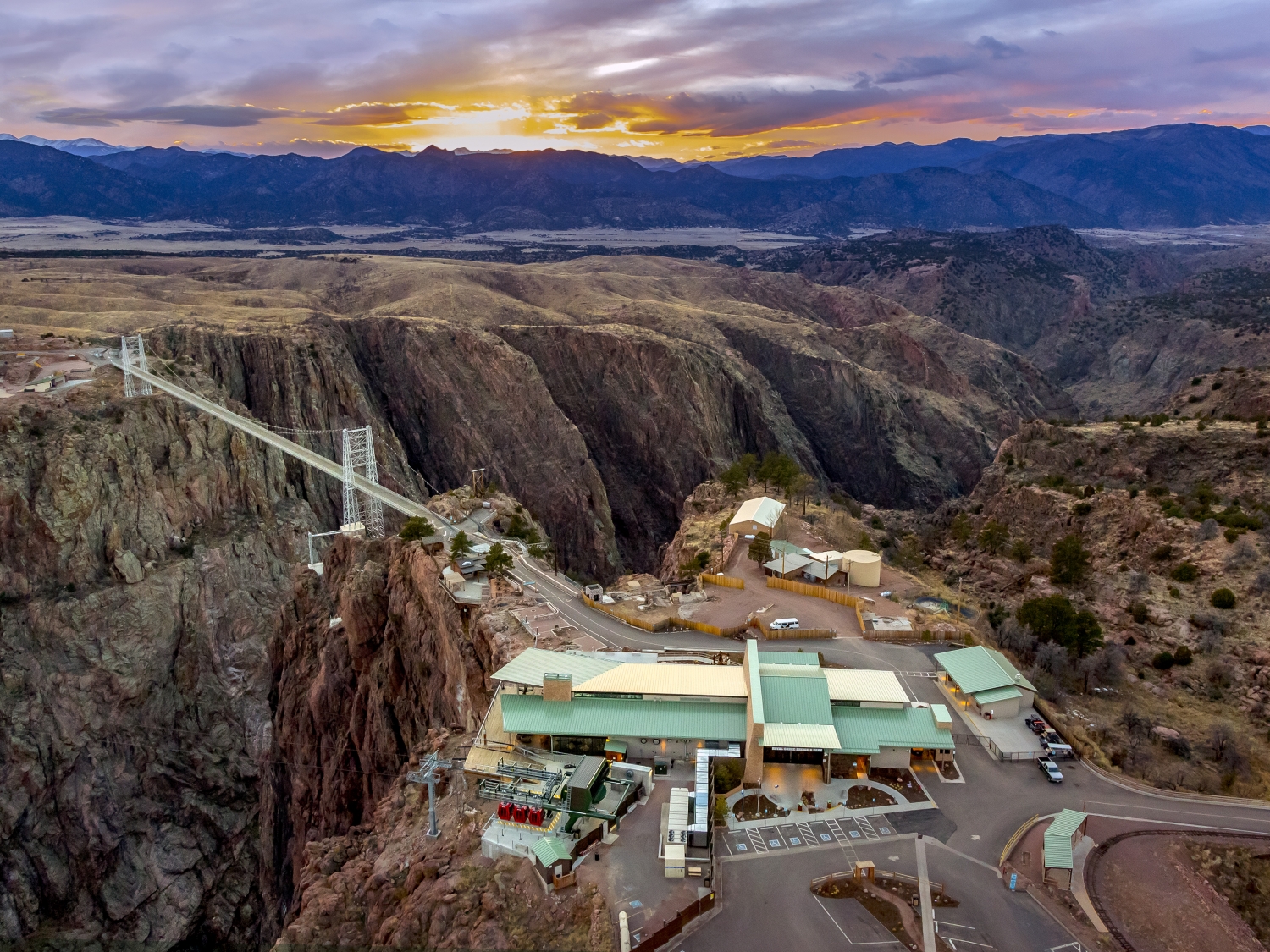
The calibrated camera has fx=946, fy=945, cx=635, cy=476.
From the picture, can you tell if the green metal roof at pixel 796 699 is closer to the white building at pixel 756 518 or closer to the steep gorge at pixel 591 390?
the white building at pixel 756 518

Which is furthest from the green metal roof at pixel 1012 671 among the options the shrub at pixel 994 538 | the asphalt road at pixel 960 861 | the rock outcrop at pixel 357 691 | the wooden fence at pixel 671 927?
the shrub at pixel 994 538

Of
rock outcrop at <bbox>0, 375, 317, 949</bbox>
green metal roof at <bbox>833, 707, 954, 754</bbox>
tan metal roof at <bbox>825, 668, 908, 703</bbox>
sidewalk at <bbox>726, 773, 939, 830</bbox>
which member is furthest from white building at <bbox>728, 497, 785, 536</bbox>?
rock outcrop at <bbox>0, 375, 317, 949</bbox>

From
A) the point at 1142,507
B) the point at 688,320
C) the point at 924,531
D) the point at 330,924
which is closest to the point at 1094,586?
the point at 1142,507

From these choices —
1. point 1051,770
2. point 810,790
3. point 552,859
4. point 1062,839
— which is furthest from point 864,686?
point 552,859

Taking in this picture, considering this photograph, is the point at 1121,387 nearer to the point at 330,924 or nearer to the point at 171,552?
the point at 171,552

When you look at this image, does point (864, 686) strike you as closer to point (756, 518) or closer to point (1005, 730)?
point (1005, 730)

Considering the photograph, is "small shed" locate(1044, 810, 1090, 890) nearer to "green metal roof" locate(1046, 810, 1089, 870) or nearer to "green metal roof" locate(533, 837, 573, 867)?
"green metal roof" locate(1046, 810, 1089, 870)
